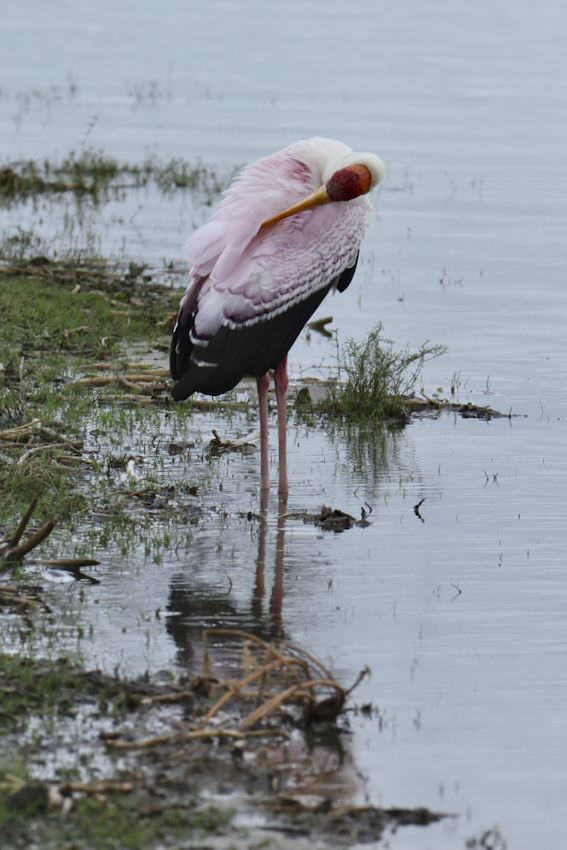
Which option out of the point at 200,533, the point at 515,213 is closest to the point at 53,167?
the point at 515,213

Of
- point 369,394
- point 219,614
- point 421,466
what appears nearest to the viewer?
point 219,614

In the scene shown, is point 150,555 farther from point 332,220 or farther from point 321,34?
point 321,34

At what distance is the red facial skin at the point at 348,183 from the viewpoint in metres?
6.90

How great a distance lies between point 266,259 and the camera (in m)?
6.95

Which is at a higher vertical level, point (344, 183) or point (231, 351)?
point (344, 183)

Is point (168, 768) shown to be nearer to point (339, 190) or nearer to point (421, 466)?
point (339, 190)

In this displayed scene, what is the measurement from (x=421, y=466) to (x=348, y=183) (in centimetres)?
189

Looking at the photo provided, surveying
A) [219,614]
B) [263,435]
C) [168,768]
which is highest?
[263,435]

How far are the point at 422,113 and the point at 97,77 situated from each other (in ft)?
28.2

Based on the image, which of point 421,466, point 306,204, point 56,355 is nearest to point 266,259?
point 306,204

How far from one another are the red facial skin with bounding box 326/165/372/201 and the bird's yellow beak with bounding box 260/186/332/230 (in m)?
0.03

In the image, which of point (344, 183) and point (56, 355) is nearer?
point (344, 183)

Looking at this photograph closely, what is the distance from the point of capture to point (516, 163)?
20391 millimetres

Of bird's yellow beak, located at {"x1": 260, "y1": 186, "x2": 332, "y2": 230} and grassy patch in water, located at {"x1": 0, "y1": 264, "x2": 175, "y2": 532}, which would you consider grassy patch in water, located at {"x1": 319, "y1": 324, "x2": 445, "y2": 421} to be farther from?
bird's yellow beak, located at {"x1": 260, "y1": 186, "x2": 332, "y2": 230}
